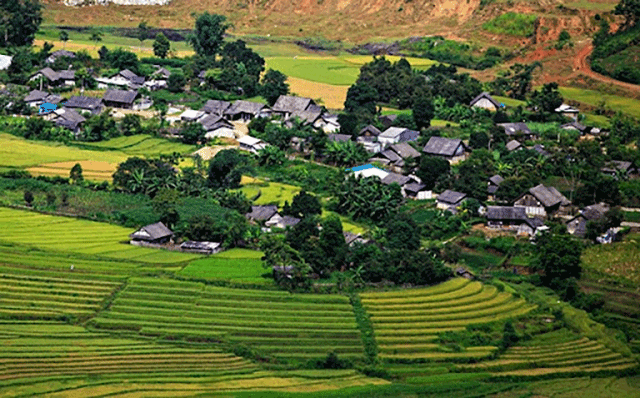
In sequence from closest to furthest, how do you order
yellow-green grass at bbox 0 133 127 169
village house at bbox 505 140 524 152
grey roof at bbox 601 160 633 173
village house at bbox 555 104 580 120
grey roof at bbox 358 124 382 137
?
yellow-green grass at bbox 0 133 127 169
grey roof at bbox 601 160 633 173
village house at bbox 505 140 524 152
grey roof at bbox 358 124 382 137
village house at bbox 555 104 580 120

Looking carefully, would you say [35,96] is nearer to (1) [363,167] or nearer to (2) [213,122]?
(2) [213,122]

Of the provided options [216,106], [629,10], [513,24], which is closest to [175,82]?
[216,106]

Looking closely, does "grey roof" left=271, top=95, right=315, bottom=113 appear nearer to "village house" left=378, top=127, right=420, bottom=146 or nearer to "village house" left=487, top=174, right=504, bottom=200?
"village house" left=378, top=127, right=420, bottom=146

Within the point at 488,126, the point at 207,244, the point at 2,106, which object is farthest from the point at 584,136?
the point at 2,106

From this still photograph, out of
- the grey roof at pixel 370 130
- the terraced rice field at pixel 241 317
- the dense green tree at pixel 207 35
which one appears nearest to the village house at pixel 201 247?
the terraced rice field at pixel 241 317

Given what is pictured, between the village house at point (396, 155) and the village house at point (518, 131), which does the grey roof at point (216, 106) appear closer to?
the village house at point (396, 155)

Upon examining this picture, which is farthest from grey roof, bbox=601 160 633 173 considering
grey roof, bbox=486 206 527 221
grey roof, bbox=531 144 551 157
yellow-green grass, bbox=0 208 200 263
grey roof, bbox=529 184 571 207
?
yellow-green grass, bbox=0 208 200 263
